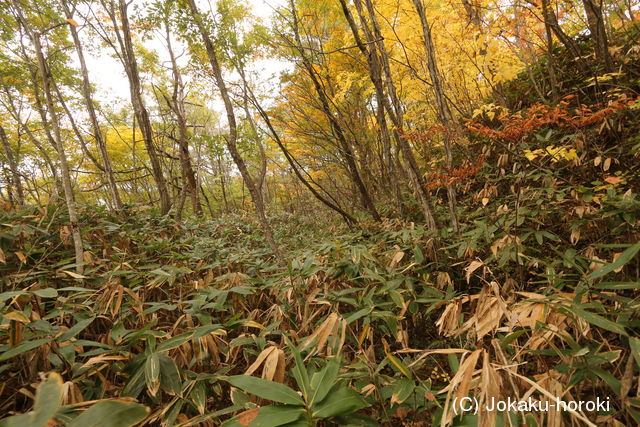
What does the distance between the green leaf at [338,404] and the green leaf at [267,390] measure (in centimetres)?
7

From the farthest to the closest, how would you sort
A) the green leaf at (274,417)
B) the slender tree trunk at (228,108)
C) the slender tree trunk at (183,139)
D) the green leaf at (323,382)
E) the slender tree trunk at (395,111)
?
the slender tree trunk at (183,139), the slender tree trunk at (228,108), the slender tree trunk at (395,111), the green leaf at (323,382), the green leaf at (274,417)

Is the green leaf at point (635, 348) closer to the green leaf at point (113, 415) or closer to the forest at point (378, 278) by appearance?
the forest at point (378, 278)

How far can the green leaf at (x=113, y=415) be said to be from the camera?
645 millimetres

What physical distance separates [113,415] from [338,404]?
615mm

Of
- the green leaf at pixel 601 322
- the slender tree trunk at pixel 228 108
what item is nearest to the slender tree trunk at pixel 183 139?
the slender tree trunk at pixel 228 108

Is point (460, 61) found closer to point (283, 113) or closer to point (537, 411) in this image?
point (283, 113)

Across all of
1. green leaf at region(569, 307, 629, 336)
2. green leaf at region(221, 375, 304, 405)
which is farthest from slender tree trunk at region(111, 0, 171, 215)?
green leaf at region(569, 307, 629, 336)

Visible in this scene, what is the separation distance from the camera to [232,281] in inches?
91.0

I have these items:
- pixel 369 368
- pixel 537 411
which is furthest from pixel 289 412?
pixel 537 411

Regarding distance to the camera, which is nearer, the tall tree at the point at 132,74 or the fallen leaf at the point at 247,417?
the fallen leaf at the point at 247,417

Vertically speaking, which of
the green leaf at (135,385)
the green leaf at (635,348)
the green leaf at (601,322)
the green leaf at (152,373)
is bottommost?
the green leaf at (635,348)

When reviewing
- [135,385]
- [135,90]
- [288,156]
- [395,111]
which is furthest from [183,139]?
[135,385]

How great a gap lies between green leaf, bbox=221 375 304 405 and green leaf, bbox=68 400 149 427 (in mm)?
263

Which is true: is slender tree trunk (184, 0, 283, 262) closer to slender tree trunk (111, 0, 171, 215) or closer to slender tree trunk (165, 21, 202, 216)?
slender tree trunk (111, 0, 171, 215)
